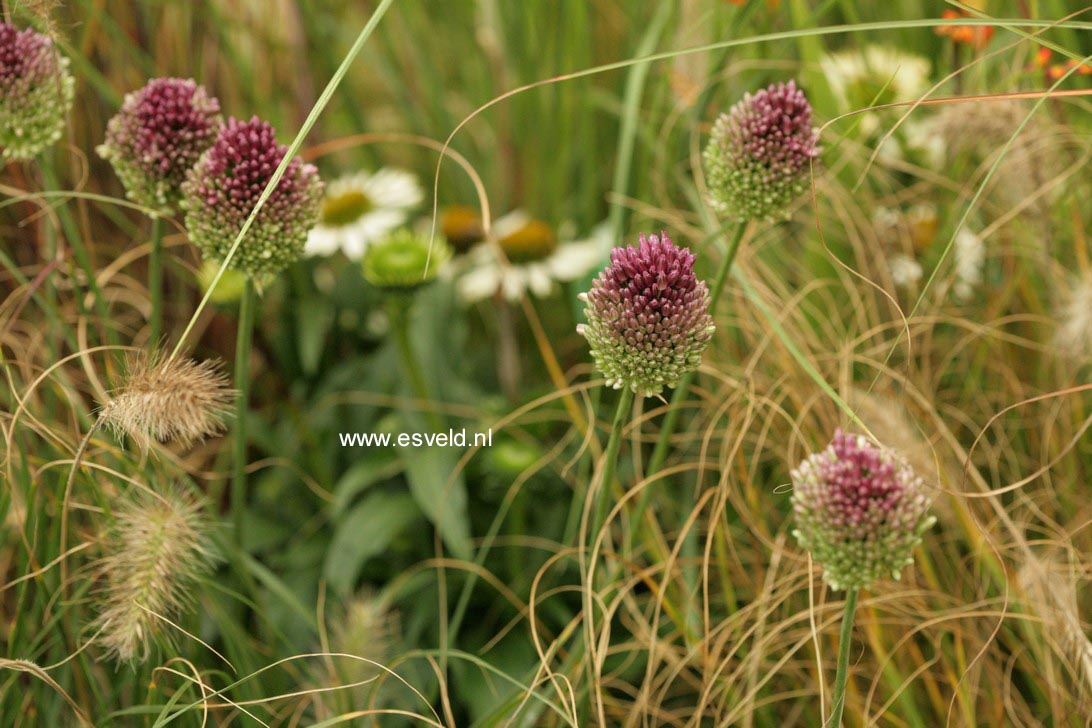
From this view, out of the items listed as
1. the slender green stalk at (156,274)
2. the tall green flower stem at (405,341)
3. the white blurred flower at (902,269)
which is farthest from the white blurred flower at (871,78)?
the slender green stalk at (156,274)

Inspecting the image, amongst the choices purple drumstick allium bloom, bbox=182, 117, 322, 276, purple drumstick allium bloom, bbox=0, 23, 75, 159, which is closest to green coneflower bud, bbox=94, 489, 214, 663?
purple drumstick allium bloom, bbox=182, 117, 322, 276

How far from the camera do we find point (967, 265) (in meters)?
1.25

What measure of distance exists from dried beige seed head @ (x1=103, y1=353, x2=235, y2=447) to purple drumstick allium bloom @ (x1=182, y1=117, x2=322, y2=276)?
0.34 ft

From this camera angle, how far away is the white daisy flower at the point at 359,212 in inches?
52.2

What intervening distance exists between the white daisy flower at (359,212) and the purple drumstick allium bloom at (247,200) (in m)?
0.62

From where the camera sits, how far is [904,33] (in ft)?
4.99

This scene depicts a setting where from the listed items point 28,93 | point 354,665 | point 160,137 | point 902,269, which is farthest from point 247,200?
point 902,269

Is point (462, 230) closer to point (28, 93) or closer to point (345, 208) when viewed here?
point (345, 208)

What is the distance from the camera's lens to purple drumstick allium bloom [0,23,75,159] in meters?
0.70

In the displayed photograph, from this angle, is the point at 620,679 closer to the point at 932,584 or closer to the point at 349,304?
the point at 932,584

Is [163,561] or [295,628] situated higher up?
[163,561]

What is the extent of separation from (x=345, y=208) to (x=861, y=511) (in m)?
1.02

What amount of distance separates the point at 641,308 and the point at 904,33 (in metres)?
1.21

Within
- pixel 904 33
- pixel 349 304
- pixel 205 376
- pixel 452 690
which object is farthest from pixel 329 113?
pixel 205 376
